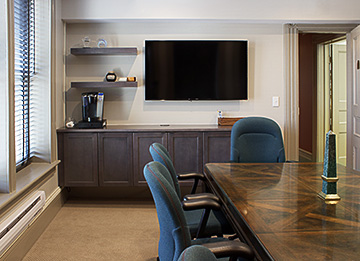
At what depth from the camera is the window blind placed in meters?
Answer: 3.46

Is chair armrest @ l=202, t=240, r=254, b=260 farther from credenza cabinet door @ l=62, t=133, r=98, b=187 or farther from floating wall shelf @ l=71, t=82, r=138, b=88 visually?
floating wall shelf @ l=71, t=82, r=138, b=88

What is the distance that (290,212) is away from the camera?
1.75 meters

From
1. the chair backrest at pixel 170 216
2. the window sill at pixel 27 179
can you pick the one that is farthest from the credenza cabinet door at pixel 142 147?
the chair backrest at pixel 170 216

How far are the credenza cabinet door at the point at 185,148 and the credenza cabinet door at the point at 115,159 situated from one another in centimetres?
48

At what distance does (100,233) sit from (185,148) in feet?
4.33

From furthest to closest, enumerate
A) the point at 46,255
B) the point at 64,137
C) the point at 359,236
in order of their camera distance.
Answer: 1. the point at 64,137
2. the point at 46,255
3. the point at 359,236

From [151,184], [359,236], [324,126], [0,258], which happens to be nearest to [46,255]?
[0,258]

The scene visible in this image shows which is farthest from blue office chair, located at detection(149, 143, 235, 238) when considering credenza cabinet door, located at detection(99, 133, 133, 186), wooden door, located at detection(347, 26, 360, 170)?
wooden door, located at detection(347, 26, 360, 170)

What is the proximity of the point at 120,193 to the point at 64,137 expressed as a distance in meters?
1.01

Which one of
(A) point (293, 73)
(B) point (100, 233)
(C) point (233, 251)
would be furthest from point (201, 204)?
(A) point (293, 73)

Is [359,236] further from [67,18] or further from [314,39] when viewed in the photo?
[314,39]

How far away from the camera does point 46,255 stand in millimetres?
3029

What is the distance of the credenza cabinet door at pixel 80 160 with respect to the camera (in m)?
4.23

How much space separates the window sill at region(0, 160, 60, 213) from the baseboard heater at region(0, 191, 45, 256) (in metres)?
0.07
